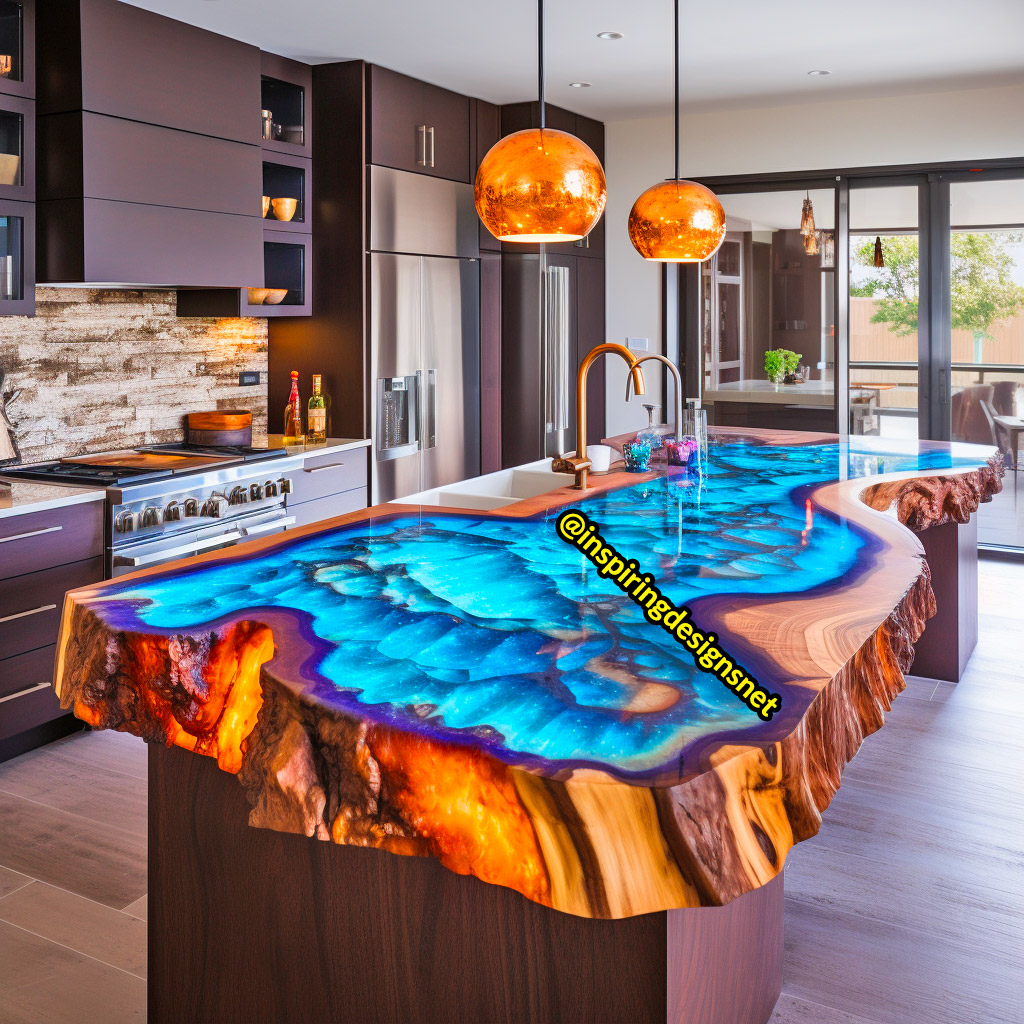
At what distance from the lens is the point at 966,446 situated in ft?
13.1

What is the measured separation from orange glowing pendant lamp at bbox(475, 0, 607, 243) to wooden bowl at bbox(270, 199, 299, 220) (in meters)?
2.75

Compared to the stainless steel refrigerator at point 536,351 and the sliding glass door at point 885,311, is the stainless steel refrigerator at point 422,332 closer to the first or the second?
the stainless steel refrigerator at point 536,351

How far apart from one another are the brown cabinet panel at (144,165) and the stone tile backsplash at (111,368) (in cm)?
49

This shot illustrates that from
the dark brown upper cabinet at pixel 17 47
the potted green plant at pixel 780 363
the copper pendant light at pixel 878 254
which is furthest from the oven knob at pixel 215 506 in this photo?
the copper pendant light at pixel 878 254

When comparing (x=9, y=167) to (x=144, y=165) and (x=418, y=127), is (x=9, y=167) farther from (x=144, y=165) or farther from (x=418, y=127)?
(x=418, y=127)

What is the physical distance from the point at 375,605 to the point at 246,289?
3064mm

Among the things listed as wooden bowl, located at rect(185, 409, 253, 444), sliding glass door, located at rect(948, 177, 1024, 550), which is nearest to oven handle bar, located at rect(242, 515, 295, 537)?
wooden bowl, located at rect(185, 409, 253, 444)

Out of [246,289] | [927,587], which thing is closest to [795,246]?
[246,289]

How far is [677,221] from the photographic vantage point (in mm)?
2922

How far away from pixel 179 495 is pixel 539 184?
2.19 m

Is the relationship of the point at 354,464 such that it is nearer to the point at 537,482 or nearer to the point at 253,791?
the point at 537,482

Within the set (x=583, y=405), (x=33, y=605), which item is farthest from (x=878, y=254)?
(x=33, y=605)

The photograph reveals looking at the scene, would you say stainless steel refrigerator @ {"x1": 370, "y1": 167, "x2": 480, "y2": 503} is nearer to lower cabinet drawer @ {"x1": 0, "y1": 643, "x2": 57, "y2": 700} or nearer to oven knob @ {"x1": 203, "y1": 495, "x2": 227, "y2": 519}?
oven knob @ {"x1": 203, "y1": 495, "x2": 227, "y2": 519}

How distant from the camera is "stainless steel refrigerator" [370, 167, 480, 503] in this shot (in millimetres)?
4914
